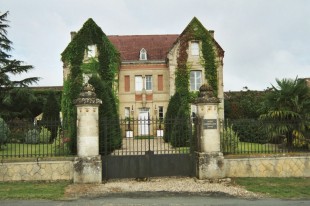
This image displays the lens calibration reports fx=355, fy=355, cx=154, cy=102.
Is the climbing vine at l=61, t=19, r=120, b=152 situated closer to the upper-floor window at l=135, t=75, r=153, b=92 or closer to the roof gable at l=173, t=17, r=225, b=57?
the upper-floor window at l=135, t=75, r=153, b=92

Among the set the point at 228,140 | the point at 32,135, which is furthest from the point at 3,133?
the point at 228,140

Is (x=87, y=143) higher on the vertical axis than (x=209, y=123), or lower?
lower

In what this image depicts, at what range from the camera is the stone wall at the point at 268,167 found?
12.5 m

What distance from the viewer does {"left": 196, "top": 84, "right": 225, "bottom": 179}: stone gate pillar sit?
39.7 ft

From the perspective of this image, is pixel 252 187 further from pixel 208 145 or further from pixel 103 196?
pixel 103 196

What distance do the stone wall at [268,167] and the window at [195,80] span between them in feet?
62.0

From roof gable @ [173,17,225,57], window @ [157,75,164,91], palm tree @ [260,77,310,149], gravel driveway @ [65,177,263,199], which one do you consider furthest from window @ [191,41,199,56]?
gravel driveway @ [65,177,263,199]

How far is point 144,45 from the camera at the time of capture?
35.8 metres

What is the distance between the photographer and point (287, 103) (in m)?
14.8

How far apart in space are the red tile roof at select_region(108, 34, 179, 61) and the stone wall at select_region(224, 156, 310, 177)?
859 inches

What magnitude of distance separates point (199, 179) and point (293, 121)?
180 inches

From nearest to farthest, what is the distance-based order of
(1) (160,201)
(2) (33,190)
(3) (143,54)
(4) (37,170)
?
(1) (160,201) → (2) (33,190) → (4) (37,170) → (3) (143,54)

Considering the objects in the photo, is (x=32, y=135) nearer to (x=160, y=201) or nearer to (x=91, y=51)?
(x=160, y=201)

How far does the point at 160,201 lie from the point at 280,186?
4169mm
